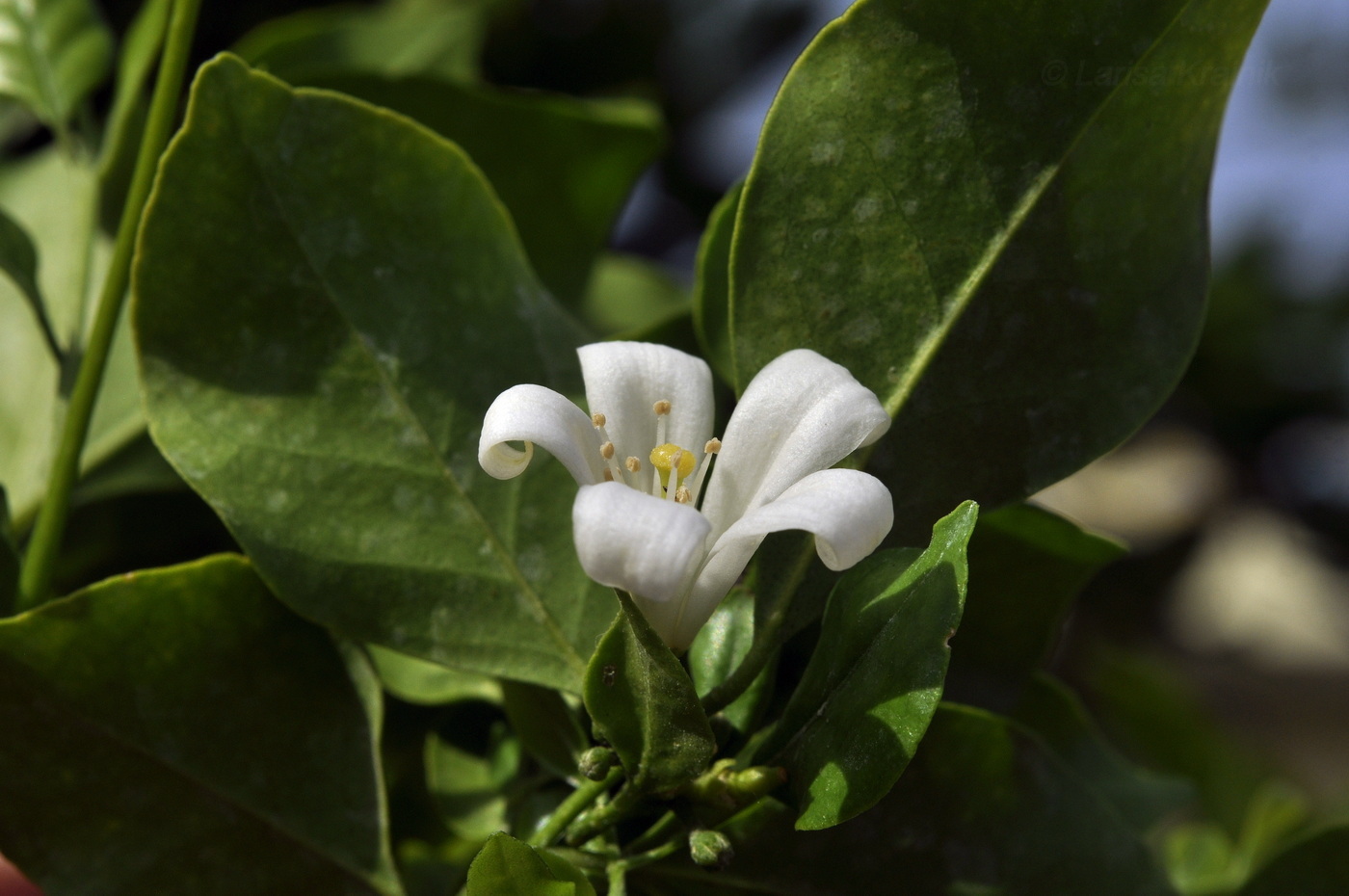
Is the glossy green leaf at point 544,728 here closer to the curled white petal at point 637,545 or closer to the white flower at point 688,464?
the white flower at point 688,464

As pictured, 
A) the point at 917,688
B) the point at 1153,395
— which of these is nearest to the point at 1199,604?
the point at 1153,395

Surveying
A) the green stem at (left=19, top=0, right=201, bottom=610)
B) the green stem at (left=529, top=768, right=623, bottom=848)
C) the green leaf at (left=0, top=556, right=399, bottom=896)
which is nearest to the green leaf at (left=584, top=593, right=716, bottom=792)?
the green stem at (left=529, top=768, right=623, bottom=848)

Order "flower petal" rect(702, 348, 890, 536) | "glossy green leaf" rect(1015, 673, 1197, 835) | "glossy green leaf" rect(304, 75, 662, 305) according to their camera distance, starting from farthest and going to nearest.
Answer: "glossy green leaf" rect(304, 75, 662, 305), "glossy green leaf" rect(1015, 673, 1197, 835), "flower petal" rect(702, 348, 890, 536)

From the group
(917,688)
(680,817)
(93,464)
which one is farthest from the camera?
(93,464)

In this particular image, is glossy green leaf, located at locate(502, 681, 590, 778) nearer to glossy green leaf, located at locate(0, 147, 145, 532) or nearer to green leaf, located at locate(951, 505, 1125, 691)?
green leaf, located at locate(951, 505, 1125, 691)

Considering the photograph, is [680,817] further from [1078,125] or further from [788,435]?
[1078,125]
